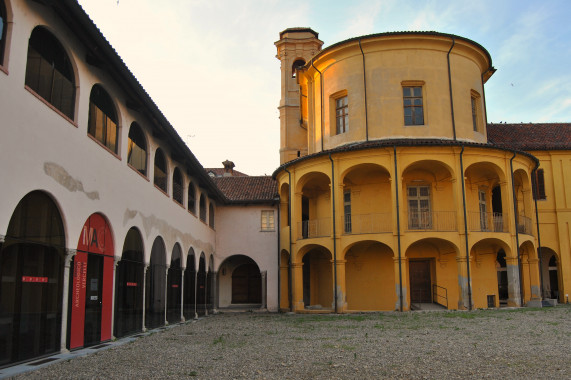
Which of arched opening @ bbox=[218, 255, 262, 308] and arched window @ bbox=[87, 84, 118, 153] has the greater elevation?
arched window @ bbox=[87, 84, 118, 153]

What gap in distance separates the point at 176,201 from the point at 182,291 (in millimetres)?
3441

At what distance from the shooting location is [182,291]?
2053 centimetres

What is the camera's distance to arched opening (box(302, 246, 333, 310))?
26.9m

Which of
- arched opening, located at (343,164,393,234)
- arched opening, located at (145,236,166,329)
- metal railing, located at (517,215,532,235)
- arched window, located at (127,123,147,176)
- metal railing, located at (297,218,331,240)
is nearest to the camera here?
arched window, located at (127,123,147,176)

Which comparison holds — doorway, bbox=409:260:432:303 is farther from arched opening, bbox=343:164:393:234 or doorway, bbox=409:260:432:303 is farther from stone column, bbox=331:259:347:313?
stone column, bbox=331:259:347:313

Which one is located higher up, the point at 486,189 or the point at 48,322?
the point at 486,189

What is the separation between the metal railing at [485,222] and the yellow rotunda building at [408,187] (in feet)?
0.20

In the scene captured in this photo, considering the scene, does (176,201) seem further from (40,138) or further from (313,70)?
(313,70)

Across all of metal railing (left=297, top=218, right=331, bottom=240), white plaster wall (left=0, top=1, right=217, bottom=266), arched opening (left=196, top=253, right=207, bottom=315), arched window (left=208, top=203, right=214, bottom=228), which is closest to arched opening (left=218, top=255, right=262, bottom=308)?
Result: arched window (left=208, top=203, right=214, bottom=228)

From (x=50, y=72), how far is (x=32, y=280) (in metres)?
3.87

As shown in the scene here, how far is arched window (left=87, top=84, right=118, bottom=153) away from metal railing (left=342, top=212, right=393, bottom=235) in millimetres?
12688

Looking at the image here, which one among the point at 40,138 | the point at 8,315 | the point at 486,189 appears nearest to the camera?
the point at 8,315

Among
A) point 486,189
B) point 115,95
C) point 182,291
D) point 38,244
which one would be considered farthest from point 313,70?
point 38,244

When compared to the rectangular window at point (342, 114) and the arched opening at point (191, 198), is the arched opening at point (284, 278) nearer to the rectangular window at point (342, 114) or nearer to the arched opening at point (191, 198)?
the arched opening at point (191, 198)
